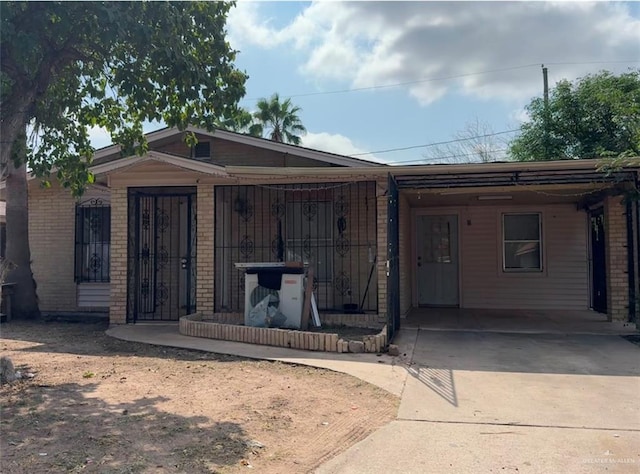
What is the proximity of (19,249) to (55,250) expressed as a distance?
858 millimetres

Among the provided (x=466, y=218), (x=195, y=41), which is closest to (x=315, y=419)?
(x=195, y=41)

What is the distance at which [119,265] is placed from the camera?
9.22 metres

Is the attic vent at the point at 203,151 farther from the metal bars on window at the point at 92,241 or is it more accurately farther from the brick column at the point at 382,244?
the brick column at the point at 382,244

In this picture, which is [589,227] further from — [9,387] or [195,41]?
[9,387]

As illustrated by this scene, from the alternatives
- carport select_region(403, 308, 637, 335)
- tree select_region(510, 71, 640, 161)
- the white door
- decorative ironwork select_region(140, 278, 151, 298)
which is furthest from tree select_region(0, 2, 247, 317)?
tree select_region(510, 71, 640, 161)

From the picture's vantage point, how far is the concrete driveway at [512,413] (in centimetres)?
360

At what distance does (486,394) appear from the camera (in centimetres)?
519

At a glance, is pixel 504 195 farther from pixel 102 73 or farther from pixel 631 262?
pixel 102 73

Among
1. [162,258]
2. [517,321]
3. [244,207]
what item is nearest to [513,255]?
[517,321]

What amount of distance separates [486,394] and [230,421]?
2.60 metres

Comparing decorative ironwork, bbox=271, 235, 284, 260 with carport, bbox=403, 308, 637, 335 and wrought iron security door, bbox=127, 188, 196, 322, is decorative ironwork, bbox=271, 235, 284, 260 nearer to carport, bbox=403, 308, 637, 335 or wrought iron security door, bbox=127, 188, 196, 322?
wrought iron security door, bbox=127, 188, 196, 322

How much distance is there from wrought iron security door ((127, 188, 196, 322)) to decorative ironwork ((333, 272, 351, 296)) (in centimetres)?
294

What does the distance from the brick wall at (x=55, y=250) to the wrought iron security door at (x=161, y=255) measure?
1976mm

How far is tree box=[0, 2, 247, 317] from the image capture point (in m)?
5.18
